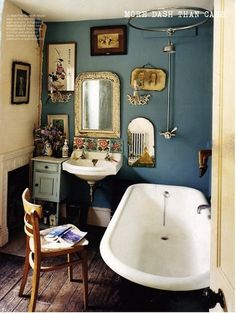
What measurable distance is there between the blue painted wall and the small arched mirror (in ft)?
0.25

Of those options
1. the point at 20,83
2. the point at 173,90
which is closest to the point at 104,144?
the point at 173,90

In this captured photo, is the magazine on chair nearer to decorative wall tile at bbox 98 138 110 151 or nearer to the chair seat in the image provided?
the chair seat

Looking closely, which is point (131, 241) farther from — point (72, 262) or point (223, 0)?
point (223, 0)

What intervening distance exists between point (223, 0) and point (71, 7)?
8.01 feet

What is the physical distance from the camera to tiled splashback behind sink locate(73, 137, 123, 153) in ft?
11.0

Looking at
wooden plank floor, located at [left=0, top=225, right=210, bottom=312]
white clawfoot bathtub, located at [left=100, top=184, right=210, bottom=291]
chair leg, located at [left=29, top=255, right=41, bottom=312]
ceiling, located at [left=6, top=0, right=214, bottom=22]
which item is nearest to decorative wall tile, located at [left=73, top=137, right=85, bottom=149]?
white clawfoot bathtub, located at [left=100, top=184, right=210, bottom=291]

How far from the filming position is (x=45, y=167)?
317cm

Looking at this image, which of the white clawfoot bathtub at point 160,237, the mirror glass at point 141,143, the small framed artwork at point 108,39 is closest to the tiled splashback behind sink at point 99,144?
the mirror glass at point 141,143

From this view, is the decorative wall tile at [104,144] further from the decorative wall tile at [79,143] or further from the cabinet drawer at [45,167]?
the cabinet drawer at [45,167]

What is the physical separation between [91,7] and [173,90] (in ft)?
4.04

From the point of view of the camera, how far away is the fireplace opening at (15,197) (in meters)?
3.07

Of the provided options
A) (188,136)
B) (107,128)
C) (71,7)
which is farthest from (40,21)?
(188,136)

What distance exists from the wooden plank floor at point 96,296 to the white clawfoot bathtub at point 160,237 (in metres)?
0.17

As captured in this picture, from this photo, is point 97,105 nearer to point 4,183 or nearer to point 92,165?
point 92,165
